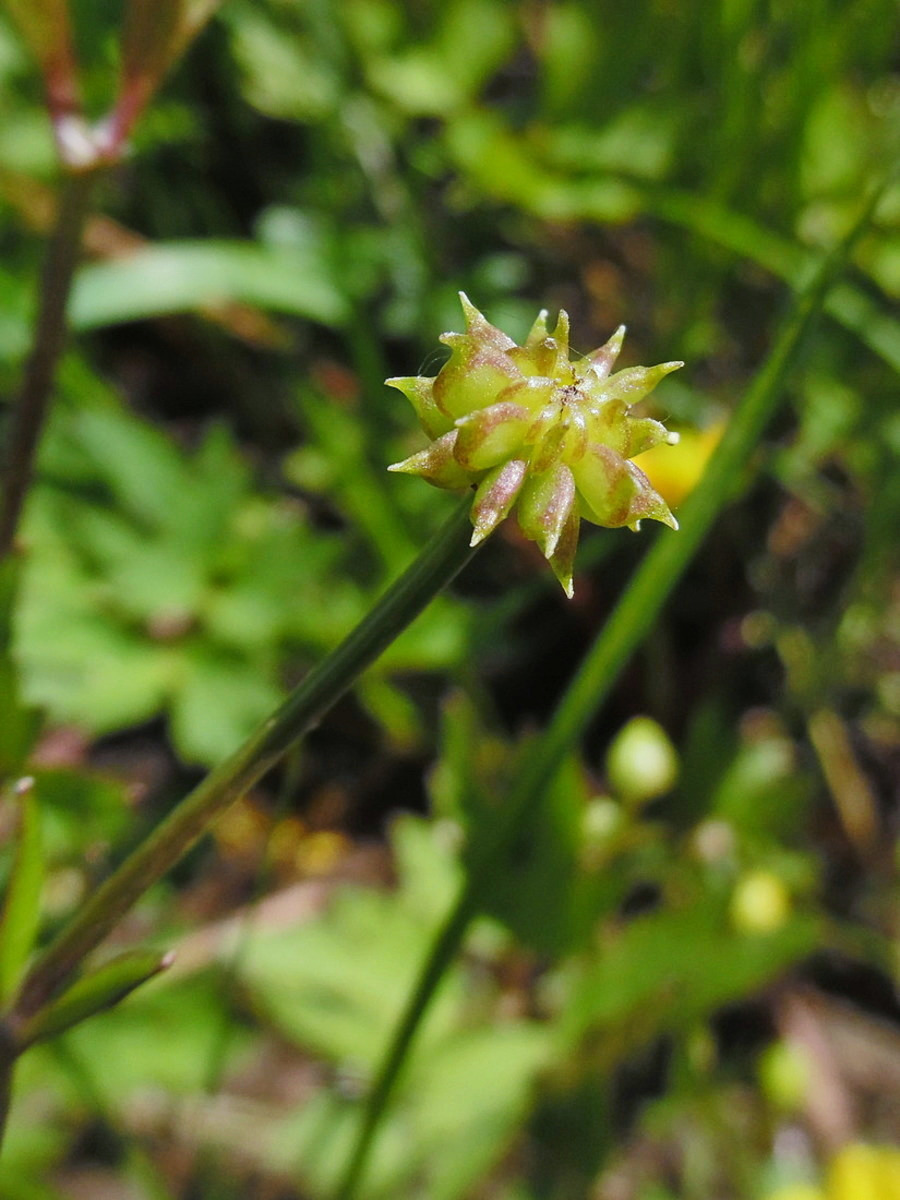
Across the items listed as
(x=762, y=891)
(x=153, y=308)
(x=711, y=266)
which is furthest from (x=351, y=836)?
(x=711, y=266)

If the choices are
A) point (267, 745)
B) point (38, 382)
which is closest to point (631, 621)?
point (267, 745)

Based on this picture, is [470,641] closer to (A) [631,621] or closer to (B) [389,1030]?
(B) [389,1030]

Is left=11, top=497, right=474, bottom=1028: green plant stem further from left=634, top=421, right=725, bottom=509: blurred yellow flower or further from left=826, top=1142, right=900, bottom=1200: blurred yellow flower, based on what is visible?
left=826, top=1142, right=900, bottom=1200: blurred yellow flower

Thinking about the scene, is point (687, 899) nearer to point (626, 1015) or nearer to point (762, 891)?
point (762, 891)

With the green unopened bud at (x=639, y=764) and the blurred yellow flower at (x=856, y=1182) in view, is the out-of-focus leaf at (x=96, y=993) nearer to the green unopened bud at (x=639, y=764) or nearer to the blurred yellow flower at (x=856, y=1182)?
the green unopened bud at (x=639, y=764)

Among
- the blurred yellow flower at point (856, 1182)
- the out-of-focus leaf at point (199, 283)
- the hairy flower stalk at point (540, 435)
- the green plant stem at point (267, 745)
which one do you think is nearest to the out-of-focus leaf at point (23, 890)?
the green plant stem at point (267, 745)
